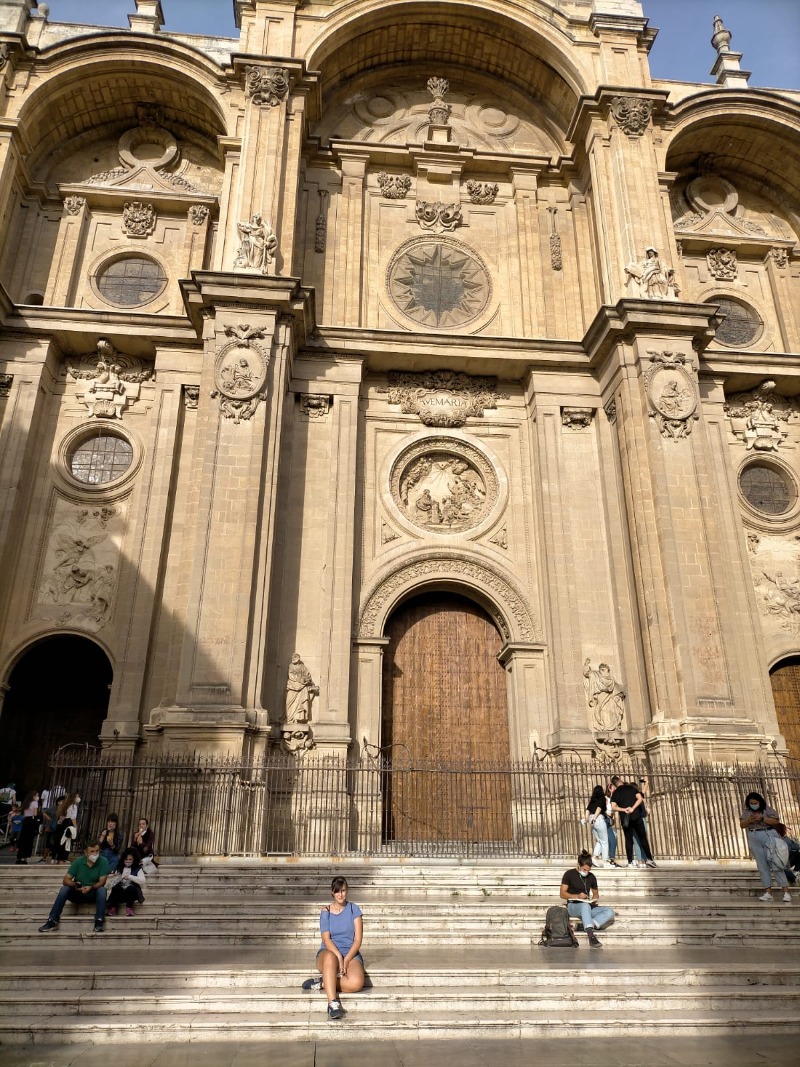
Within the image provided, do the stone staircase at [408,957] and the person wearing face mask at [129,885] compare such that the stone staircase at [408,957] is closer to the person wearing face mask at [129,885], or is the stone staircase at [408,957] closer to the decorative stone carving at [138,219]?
the person wearing face mask at [129,885]

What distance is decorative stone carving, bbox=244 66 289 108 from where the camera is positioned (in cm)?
1833

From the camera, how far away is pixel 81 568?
16609 millimetres

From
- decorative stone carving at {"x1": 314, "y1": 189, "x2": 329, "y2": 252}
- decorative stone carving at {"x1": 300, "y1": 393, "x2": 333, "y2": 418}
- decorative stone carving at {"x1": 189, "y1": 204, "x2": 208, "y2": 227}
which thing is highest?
decorative stone carving at {"x1": 189, "y1": 204, "x2": 208, "y2": 227}

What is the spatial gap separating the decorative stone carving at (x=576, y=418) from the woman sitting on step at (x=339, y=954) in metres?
13.1

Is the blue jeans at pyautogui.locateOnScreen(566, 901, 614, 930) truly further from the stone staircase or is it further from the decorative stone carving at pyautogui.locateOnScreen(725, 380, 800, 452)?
the decorative stone carving at pyautogui.locateOnScreen(725, 380, 800, 452)

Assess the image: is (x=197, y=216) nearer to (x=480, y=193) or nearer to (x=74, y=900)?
(x=480, y=193)

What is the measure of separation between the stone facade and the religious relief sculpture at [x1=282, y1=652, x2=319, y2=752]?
11 cm

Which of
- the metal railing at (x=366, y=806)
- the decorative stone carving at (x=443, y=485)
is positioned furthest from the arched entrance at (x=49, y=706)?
the decorative stone carving at (x=443, y=485)

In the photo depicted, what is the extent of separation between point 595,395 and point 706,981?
44.3 feet

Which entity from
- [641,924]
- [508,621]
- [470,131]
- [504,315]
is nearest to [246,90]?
[470,131]

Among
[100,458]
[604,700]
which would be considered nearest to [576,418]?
[604,700]

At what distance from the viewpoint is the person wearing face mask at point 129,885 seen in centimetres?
934

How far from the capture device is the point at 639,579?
51.8 feet

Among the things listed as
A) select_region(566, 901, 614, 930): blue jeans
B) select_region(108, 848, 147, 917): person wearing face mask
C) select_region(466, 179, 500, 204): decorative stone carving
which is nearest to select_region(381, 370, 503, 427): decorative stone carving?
select_region(466, 179, 500, 204): decorative stone carving
